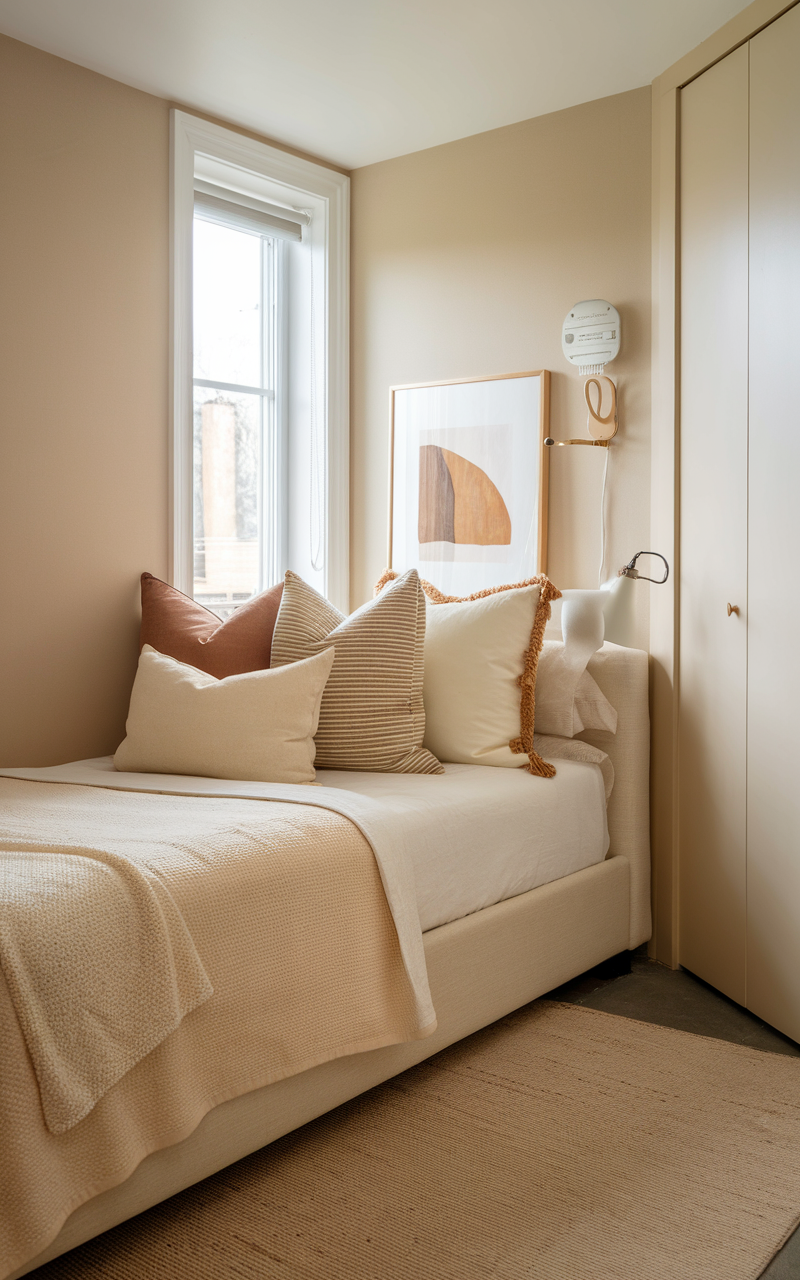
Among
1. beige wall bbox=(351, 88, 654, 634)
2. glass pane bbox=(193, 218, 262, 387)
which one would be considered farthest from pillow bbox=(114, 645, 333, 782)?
glass pane bbox=(193, 218, 262, 387)

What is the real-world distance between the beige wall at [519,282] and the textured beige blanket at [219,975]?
53.7 inches

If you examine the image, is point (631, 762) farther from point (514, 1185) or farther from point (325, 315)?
point (325, 315)

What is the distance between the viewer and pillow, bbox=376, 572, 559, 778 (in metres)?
2.49

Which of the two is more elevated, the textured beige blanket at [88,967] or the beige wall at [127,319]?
the beige wall at [127,319]

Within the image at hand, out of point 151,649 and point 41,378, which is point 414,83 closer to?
point 41,378

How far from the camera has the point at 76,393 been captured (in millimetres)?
2602

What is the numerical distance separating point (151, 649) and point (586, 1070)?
141cm

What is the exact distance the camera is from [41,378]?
2523 millimetres

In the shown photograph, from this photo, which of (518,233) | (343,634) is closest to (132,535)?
(343,634)

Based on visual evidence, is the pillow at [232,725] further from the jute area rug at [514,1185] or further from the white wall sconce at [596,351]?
the white wall sconce at [596,351]

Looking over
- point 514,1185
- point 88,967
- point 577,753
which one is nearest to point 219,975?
point 88,967

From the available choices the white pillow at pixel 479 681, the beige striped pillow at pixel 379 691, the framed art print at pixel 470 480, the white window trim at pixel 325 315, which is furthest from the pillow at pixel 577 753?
the white window trim at pixel 325 315

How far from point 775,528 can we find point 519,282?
4.08 feet

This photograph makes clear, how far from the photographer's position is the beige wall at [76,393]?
2480 mm
